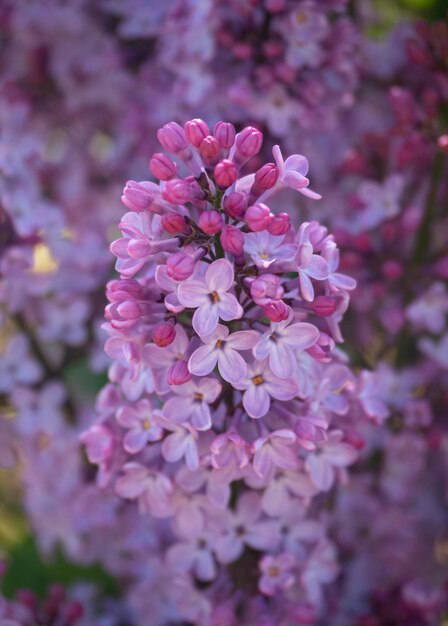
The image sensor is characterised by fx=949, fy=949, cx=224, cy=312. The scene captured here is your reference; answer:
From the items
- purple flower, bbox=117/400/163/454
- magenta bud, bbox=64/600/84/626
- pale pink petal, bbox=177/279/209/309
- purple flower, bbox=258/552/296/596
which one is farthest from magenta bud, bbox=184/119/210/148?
magenta bud, bbox=64/600/84/626

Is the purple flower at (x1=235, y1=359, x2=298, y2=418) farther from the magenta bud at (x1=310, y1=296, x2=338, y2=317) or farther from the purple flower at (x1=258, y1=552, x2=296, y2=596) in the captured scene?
the purple flower at (x1=258, y1=552, x2=296, y2=596)

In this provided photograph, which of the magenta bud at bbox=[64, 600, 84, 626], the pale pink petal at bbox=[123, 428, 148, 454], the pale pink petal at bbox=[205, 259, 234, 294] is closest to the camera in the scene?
the pale pink petal at bbox=[205, 259, 234, 294]

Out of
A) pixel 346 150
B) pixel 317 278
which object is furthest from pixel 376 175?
pixel 317 278

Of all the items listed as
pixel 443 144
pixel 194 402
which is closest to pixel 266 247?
pixel 194 402

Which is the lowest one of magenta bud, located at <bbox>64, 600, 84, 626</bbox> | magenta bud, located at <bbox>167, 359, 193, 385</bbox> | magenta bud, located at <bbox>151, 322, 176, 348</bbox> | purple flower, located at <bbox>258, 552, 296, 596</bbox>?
magenta bud, located at <bbox>64, 600, 84, 626</bbox>

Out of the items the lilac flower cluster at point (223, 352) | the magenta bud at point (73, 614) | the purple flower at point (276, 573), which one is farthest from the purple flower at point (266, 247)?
the magenta bud at point (73, 614)

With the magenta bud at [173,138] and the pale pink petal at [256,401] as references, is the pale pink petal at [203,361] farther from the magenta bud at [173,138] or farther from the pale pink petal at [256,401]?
the magenta bud at [173,138]

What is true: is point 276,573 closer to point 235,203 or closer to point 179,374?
point 179,374
